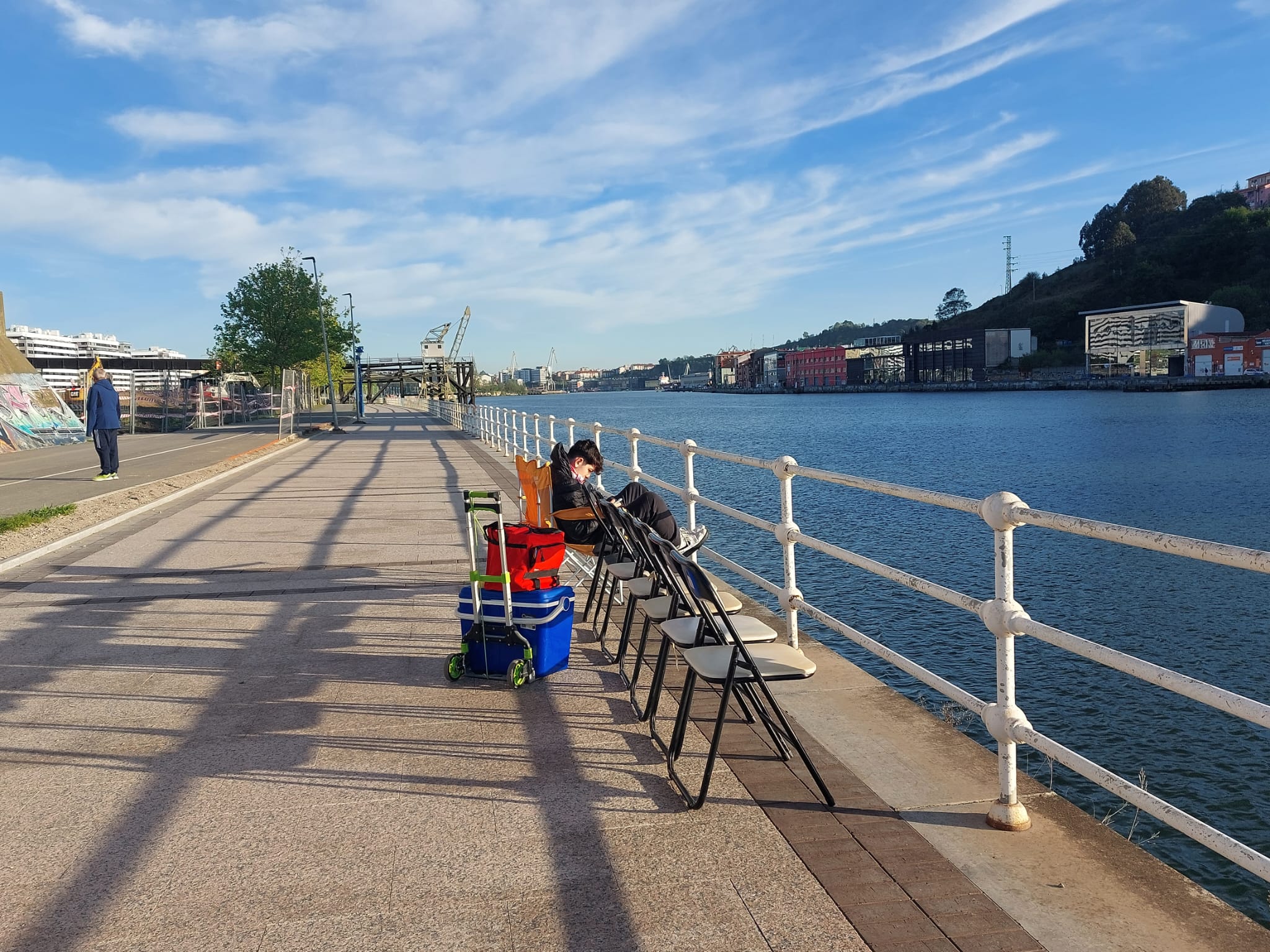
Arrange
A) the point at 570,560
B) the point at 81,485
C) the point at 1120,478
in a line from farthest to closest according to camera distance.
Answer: the point at 1120,478
the point at 81,485
the point at 570,560

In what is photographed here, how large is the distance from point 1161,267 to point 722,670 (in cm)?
19050

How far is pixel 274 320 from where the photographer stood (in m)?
60.7

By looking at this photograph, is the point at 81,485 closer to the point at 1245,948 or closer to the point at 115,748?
the point at 115,748

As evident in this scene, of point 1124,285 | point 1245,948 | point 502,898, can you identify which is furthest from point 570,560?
point 1124,285

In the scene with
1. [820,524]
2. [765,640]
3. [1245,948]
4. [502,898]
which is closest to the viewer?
[1245,948]

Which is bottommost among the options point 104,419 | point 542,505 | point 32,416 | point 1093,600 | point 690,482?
point 1093,600

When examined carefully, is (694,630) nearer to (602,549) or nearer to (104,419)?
(602,549)

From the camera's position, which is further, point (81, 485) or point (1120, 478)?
point (1120, 478)

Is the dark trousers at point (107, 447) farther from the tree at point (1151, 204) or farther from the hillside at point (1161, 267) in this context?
the tree at point (1151, 204)

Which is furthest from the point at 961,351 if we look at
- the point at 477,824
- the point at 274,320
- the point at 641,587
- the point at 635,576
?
the point at 477,824

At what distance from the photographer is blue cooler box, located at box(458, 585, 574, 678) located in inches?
207

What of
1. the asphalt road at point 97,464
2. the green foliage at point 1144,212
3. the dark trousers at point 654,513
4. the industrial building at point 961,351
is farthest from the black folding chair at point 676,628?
the green foliage at point 1144,212

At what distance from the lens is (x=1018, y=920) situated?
2844 mm

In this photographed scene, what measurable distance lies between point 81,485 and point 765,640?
1634 cm
